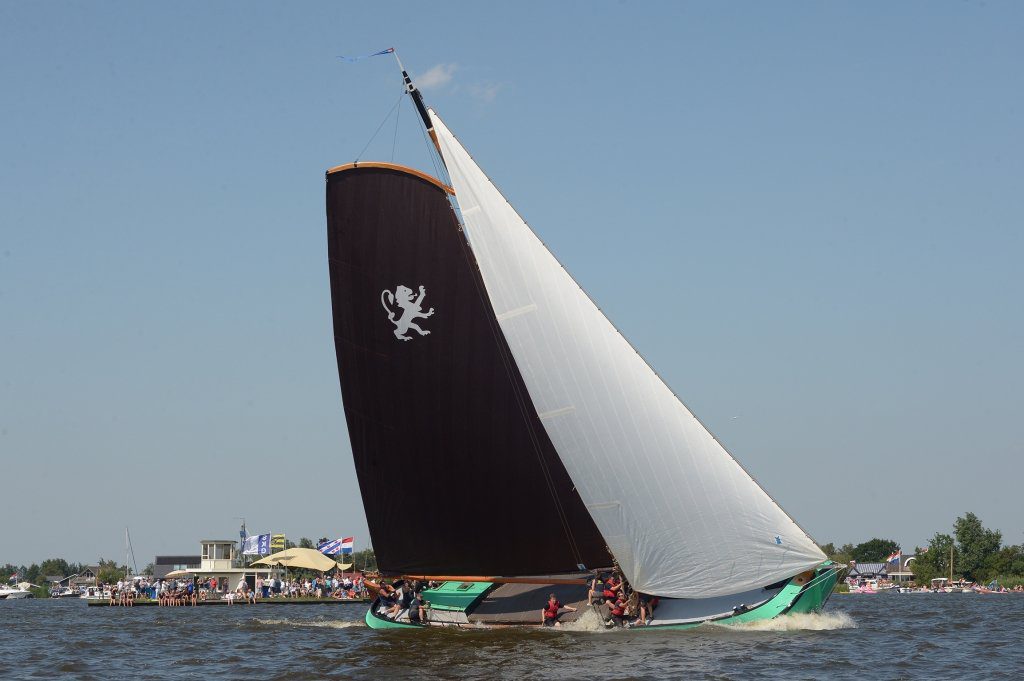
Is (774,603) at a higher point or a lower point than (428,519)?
lower

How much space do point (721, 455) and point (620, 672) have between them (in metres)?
7.53

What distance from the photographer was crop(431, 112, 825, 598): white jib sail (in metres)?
29.8

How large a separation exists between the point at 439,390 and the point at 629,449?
6245 millimetres

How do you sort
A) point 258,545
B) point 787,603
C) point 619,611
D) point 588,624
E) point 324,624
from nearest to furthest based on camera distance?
point 787,603 → point 619,611 → point 588,624 → point 324,624 → point 258,545

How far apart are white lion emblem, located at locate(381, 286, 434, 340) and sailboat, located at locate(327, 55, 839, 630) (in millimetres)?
45

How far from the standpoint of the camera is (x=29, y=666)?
3002cm

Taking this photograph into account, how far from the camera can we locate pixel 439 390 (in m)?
33.2

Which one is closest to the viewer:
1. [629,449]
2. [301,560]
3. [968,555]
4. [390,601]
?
[629,449]

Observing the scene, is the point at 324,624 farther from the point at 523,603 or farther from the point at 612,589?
the point at 612,589

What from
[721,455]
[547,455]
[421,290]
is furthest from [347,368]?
[721,455]

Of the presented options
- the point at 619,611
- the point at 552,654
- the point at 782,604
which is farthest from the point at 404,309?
the point at 782,604

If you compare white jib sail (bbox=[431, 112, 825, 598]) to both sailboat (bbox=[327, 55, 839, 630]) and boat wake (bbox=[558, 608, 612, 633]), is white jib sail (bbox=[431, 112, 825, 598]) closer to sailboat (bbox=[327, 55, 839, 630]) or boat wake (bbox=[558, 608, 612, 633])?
sailboat (bbox=[327, 55, 839, 630])

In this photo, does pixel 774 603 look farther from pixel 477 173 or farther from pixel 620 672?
pixel 477 173

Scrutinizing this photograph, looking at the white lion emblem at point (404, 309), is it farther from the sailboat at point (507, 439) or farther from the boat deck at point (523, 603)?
the boat deck at point (523, 603)
